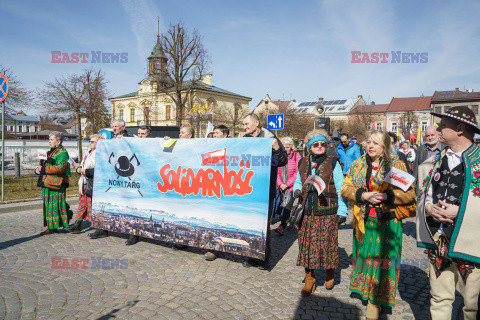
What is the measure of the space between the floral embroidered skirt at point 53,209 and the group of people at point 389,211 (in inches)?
130

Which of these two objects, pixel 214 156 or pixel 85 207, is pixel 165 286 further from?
pixel 85 207

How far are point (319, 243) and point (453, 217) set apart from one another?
1.60 meters

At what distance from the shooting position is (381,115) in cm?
7200

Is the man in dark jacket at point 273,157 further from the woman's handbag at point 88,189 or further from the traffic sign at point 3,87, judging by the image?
the traffic sign at point 3,87

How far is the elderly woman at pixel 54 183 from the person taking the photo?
6016mm

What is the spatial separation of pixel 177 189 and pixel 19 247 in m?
2.88

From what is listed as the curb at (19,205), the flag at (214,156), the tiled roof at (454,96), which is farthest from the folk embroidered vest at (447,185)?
the tiled roof at (454,96)

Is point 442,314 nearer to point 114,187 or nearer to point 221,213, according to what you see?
point 221,213

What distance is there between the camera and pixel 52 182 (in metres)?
6.01

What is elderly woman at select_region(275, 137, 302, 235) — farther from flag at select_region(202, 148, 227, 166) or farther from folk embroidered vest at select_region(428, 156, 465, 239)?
folk embroidered vest at select_region(428, 156, 465, 239)

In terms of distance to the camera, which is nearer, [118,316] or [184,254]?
[118,316]

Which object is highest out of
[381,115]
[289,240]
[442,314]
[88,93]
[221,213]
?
[381,115]

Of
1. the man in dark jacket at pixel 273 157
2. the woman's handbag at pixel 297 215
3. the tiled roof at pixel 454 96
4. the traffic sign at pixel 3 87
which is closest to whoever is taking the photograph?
the woman's handbag at pixel 297 215

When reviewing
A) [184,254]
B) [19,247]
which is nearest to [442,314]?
[184,254]
